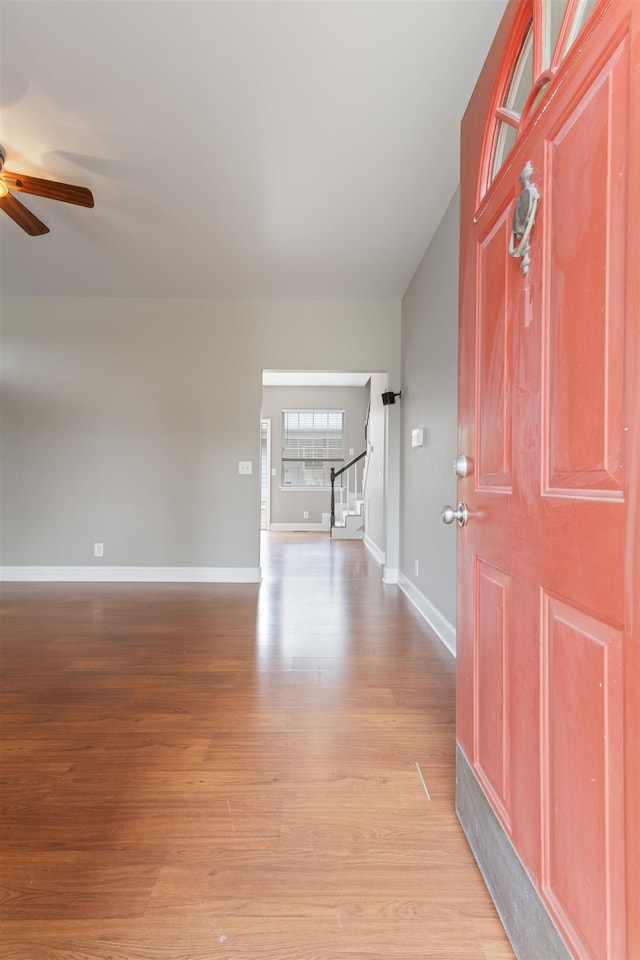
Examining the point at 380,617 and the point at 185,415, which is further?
the point at 185,415

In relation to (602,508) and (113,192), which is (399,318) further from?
(602,508)

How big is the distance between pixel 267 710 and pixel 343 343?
333cm

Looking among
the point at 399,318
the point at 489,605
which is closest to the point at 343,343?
the point at 399,318

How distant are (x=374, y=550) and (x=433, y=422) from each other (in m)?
3.10

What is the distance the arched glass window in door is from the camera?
805mm

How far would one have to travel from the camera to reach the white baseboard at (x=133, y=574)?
4344 millimetres

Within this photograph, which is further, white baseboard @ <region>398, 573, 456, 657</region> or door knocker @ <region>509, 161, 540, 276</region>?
white baseboard @ <region>398, 573, 456, 657</region>

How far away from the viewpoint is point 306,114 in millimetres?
2053

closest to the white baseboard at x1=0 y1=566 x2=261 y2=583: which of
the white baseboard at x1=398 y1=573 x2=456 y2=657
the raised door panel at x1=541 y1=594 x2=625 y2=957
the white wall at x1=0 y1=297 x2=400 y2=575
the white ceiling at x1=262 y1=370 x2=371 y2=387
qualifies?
the white wall at x1=0 y1=297 x2=400 y2=575

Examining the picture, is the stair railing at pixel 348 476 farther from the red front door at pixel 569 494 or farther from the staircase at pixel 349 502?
the red front door at pixel 569 494

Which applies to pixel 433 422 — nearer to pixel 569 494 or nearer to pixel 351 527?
pixel 569 494

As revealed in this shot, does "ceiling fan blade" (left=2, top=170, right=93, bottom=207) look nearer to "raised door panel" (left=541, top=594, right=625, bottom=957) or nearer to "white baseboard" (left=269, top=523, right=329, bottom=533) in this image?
"raised door panel" (left=541, top=594, right=625, bottom=957)

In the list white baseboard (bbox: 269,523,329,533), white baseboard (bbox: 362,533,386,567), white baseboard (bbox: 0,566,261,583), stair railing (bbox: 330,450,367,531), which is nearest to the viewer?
white baseboard (bbox: 0,566,261,583)

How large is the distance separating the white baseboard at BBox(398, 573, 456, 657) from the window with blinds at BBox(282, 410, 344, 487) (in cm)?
496
